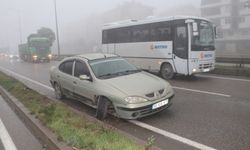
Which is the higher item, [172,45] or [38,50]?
[38,50]

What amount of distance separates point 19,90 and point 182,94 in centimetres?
592

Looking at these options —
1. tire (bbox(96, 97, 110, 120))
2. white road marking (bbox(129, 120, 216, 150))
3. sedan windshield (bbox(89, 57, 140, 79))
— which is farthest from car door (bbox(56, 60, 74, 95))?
white road marking (bbox(129, 120, 216, 150))

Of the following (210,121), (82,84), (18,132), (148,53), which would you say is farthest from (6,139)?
(148,53)

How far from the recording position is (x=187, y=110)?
794 centimetres

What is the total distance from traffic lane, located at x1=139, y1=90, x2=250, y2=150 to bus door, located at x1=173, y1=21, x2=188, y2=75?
4.30 m

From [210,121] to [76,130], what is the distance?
3042mm

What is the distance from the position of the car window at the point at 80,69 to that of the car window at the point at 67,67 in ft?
1.23

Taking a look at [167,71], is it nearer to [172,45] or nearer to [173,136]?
[172,45]

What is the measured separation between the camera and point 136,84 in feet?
23.5

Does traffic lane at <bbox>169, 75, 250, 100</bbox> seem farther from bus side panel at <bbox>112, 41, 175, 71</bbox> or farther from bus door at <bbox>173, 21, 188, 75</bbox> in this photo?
bus side panel at <bbox>112, 41, 175, 71</bbox>

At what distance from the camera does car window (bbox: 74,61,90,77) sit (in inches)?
324

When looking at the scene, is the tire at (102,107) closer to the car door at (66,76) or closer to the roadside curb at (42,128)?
the roadside curb at (42,128)

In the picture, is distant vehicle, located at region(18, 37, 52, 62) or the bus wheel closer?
the bus wheel

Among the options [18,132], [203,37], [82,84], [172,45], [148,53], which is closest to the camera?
[18,132]
